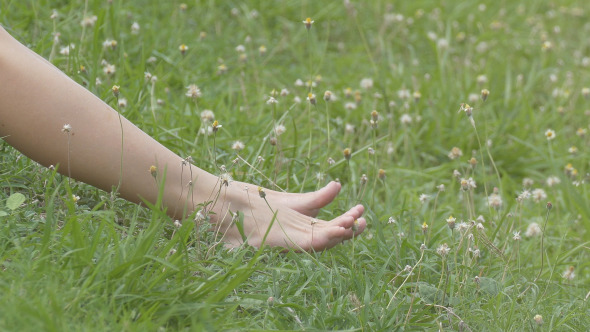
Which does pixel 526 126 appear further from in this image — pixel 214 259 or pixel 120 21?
pixel 214 259

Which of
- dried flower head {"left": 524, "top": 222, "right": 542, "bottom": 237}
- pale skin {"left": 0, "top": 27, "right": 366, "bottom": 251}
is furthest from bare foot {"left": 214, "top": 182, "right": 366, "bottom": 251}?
dried flower head {"left": 524, "top": 222, "right": 542, "bottom": 237}

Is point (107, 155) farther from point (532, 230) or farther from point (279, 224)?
point (532, 230)

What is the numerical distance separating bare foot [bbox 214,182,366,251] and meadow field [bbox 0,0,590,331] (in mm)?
Answer: 51

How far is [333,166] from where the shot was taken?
2.67m

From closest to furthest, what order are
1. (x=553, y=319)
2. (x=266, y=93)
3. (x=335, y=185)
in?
(x=553, y=319), (x=335, y=185), (x=266, y=93)

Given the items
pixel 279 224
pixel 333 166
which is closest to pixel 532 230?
pixel 333 166

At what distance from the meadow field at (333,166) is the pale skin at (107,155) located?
0.07 m

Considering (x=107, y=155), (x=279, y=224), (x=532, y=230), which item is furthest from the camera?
(x=532, y=230)

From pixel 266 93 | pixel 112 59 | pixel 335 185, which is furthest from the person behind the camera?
pixel 266 93

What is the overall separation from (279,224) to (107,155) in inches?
18.4

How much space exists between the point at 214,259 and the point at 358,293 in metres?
0.36

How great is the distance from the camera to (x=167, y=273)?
1768 mm

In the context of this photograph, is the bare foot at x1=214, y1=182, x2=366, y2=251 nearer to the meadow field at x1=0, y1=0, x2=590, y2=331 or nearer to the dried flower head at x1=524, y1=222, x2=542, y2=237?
the meadow field at x1=0, y1=0, x2=590, y2=331

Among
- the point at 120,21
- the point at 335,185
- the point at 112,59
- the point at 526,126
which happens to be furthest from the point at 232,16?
the point at 335,185
